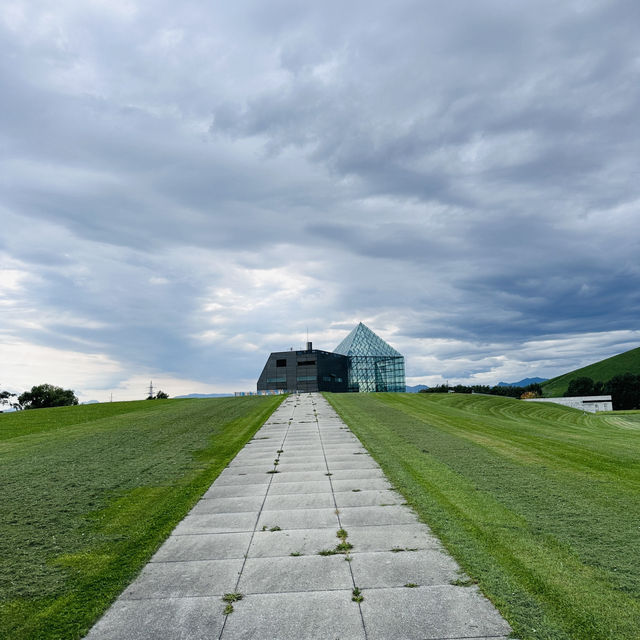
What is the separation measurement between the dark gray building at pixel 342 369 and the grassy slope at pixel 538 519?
3521 inches

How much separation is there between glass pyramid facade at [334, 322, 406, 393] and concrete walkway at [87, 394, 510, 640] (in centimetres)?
9968

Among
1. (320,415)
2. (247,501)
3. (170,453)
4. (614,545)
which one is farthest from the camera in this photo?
(320,415)

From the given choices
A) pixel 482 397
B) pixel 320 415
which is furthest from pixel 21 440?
pixel 482 397

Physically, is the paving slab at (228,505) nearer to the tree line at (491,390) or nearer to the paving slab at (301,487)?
the paving slab at (301,487)

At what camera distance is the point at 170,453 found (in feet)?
51.1

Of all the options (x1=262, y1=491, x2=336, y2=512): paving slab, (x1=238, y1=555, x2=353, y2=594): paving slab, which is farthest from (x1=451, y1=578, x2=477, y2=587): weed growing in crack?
(x1=262, y1=491, x2=336, y2=512): paving slab

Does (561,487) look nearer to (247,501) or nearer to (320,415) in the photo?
(247,501)

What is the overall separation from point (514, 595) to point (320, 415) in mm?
21957

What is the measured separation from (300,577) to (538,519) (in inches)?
176

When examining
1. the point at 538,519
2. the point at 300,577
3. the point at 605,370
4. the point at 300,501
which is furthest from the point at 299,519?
the point at 605,370

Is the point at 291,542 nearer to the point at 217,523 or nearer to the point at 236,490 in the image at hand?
the point at 217,523

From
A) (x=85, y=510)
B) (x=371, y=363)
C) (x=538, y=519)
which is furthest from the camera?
(x=371, y=363)

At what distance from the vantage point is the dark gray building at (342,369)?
10675cm

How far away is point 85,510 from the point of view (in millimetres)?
9094
